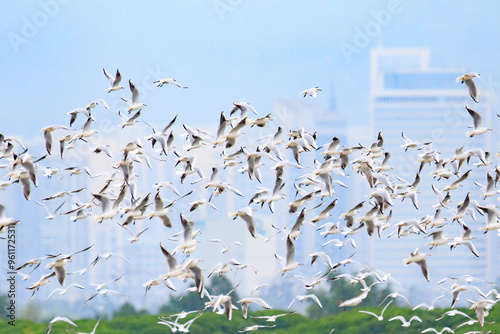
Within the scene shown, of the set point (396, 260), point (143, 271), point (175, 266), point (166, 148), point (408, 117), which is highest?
point (166, 148)

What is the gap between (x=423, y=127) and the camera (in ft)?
352

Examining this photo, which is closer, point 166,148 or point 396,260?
point 166,148

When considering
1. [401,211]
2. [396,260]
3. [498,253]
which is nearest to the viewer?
[498,253]

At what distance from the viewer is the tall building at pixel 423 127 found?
3925 inches

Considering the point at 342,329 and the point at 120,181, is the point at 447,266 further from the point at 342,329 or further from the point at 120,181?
the point at 120,181

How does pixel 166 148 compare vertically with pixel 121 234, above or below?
above

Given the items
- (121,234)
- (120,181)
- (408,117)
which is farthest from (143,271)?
(120,181)

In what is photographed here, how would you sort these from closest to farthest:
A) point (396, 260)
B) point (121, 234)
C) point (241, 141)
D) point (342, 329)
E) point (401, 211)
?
point (342, 329)
point (121, 234)
point (241, 141)
point (396, 260)
point (401, 211)

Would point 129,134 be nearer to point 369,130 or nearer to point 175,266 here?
point 369,130

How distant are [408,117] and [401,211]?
40.4ft

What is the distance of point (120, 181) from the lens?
15.8 meters

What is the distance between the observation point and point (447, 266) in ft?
325

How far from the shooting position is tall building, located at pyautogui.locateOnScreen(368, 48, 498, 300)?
3925 inches

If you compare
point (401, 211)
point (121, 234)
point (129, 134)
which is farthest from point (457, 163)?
point (401, 211)
